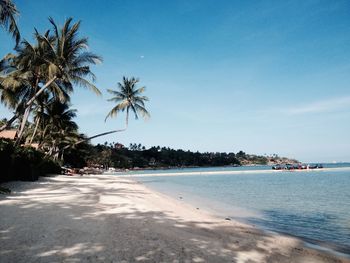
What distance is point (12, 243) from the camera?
15.6 ft

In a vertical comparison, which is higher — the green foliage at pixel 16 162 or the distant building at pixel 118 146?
the distant building at pixel 118 146

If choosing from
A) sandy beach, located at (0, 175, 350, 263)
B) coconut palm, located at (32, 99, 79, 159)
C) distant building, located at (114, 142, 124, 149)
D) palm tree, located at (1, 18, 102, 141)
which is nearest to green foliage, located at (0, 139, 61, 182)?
palm tree, located at (1, 18, 102, 141)

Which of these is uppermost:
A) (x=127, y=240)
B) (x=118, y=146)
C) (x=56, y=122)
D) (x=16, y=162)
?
(x=118, y=146)

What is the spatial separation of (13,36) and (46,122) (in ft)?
73.0

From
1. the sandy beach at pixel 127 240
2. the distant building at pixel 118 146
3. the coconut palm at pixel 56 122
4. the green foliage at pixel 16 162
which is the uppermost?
the distant building at pixel 118 146

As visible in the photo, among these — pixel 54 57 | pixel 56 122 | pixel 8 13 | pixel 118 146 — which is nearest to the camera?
pixel 8 13

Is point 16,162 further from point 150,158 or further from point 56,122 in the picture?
point 150,158

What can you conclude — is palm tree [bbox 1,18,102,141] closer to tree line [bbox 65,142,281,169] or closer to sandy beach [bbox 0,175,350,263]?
sandy beach [bbox 0,175,350,263]

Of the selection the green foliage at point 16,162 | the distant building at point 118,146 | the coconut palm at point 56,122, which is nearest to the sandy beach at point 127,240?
the green foliage at point 16,162

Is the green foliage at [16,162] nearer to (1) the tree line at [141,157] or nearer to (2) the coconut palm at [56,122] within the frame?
(2) the coconut palm at [56,122]

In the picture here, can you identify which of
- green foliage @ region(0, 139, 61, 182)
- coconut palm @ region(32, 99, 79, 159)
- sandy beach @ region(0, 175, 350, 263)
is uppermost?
coconut palm @ region(32, 99, 79, 159)

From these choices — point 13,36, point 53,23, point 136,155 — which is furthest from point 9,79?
point 136,155

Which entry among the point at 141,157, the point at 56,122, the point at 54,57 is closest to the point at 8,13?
the point at 54,57

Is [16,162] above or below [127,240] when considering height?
above
